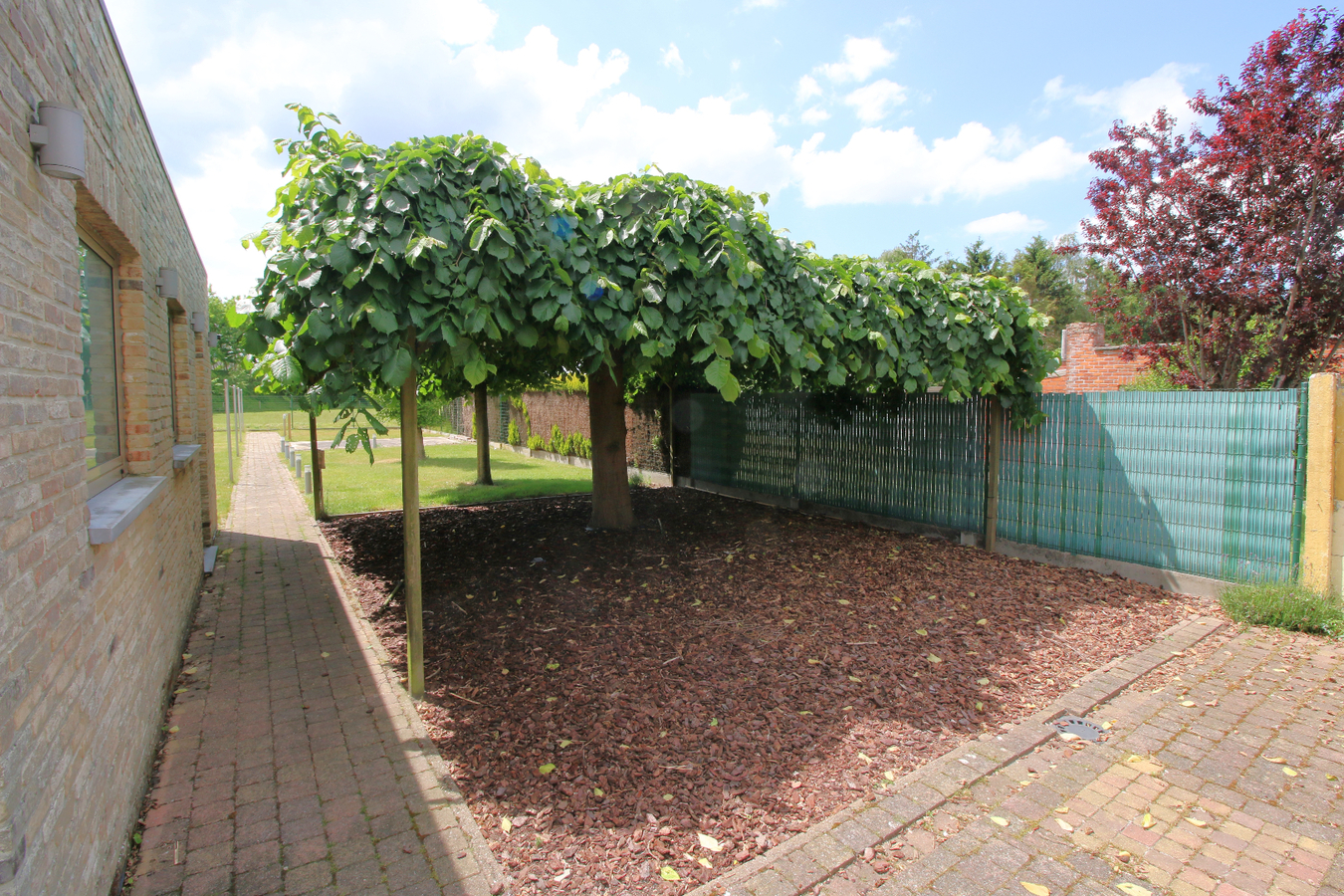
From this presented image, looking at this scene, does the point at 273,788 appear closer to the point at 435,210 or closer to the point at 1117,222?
the point at 435,210

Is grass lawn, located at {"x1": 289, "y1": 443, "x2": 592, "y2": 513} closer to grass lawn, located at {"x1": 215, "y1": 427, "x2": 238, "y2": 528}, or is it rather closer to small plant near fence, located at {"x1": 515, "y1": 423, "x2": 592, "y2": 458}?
small plant near fence, located at {"x1": 515, "y1": 423, "x2": 592, "y2": 458}

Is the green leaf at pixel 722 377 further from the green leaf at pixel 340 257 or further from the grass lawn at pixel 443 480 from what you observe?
the grass lawn at pixel 443 480

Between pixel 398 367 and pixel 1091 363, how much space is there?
17.9 meters

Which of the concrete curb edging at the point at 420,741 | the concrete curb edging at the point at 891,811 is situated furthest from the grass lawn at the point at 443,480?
the concrete curb edging at the point at 891,811

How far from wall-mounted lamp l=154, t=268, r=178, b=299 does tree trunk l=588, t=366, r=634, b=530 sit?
13.1ft

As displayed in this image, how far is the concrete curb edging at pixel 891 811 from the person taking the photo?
254cm

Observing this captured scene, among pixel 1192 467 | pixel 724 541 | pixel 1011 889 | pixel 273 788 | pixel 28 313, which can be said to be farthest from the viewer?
pixel 724 541

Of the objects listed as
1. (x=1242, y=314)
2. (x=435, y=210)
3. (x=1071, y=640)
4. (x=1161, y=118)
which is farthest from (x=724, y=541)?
(x=1161, y=118)

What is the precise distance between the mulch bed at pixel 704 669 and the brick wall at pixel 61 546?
1363 mm

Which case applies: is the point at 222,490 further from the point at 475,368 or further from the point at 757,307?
the point at 757,307

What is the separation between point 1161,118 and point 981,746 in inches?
401

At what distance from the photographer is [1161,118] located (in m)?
9.60

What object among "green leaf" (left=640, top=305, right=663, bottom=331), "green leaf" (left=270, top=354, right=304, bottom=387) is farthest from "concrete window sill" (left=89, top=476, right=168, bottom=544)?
"green leaf" (left=640, top=305, right=663, bottom=331)

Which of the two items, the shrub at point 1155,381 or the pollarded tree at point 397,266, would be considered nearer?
the pollarded tree at point 397,266
